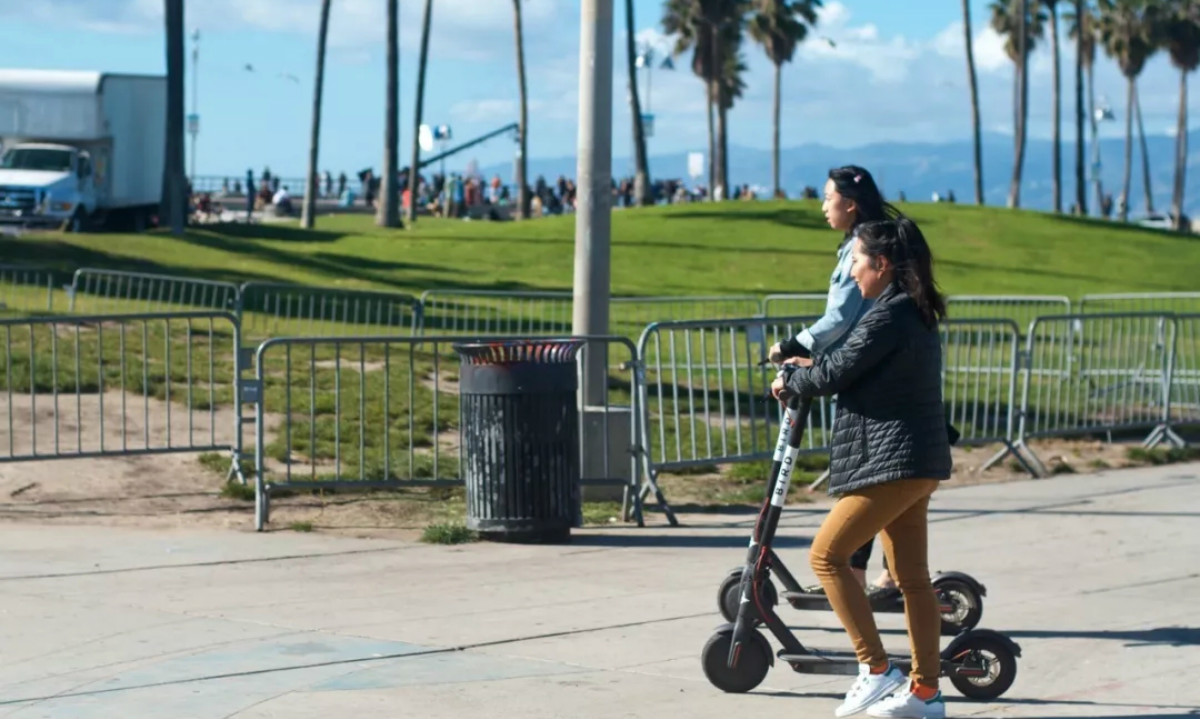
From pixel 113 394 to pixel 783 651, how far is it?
360 inches

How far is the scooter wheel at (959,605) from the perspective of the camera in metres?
7.64

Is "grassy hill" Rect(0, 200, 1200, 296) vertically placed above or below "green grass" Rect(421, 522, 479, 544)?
above

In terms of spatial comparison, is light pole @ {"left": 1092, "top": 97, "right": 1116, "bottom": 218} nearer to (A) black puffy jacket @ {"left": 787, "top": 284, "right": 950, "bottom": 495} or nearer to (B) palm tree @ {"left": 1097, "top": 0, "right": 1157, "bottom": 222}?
(B) palm tree @ {"left": 1097, "top": 0, "right": 1157, "bottom": 222}

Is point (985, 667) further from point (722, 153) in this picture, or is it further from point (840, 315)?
point (722, 153)

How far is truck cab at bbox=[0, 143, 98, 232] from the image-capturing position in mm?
39344

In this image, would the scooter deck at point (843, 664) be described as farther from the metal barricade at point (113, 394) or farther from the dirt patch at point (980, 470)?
the metal barricade at point (113, 394)

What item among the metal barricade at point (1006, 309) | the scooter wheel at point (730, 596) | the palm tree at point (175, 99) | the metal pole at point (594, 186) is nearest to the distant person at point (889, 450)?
the scooter wheel at point (730, 596)

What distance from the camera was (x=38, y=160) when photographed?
133 ft

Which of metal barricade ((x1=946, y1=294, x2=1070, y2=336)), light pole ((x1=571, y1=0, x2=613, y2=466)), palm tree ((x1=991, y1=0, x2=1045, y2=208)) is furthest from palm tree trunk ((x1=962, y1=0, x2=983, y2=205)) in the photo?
light pole ((x1=571, y1=0, x2=613, y2=466))

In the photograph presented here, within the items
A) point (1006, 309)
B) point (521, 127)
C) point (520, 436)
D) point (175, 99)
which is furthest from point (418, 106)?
point (520, 436)

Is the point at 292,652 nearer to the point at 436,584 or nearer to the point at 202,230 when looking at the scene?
the point at 436,584

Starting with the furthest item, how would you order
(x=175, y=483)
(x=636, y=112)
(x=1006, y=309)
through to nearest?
(x=636, y=112) → (x=1006, y=309) → (x=175, y=483)

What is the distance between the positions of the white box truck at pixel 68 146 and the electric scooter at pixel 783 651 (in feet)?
117

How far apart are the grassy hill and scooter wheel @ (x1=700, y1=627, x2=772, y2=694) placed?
73.4 ft
